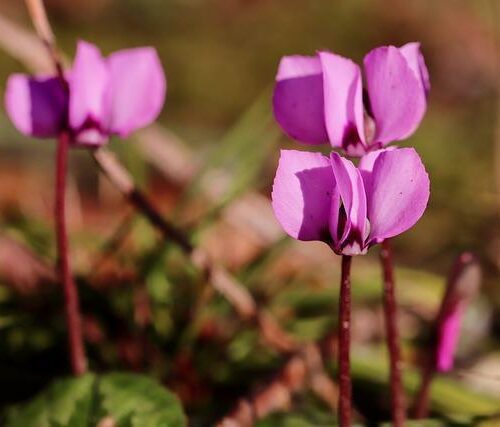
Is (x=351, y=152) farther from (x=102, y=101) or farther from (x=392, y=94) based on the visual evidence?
(x=102, y=101)

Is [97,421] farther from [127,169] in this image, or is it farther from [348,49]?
[348,49]

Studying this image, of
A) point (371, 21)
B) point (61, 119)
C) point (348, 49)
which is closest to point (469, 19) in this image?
point (371, 21)

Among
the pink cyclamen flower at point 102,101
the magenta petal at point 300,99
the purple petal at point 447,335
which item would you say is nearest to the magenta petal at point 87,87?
the pink cyclamen flower at point 102,101

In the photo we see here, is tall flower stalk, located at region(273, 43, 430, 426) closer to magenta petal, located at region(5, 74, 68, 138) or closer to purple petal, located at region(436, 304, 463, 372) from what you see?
purple petal, located at region(436, 304, 463, 372)

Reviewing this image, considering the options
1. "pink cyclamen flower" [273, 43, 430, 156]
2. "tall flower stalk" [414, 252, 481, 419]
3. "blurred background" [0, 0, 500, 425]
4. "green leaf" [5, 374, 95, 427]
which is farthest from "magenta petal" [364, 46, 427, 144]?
"green leaf" [5, 374, 95, 427]

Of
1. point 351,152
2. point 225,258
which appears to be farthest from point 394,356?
point 225,258

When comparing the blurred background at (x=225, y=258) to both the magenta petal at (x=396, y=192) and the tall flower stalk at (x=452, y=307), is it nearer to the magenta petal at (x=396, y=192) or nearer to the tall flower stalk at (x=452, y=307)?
the tall flower stalk at (x=452, y=307)
